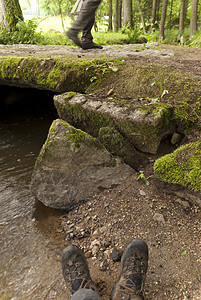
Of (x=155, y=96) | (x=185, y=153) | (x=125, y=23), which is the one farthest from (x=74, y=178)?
(x=125, y=23)

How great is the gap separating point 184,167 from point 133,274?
1.44 m

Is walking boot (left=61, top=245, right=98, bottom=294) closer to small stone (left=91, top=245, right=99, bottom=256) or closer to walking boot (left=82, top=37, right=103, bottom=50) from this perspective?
small stone (left=91, top=245, right=99, bottom=256)

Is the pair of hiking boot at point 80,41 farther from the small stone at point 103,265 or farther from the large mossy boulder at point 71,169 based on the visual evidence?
the small stone at point 103,265

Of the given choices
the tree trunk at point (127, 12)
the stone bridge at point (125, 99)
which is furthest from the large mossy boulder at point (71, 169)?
the tree trunk at point (127, 12)

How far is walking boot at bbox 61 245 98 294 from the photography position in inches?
80.3

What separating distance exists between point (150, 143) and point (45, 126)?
13.5ft

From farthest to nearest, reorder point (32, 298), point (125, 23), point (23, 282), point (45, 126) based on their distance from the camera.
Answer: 1. point (125, 23)
2. point (45, 126)
3. point (23, 282)
4. point (32, 298)

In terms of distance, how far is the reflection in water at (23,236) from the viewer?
7.68 feet

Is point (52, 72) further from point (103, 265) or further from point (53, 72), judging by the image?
point (103, 265)

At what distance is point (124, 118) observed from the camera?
3.20 meters

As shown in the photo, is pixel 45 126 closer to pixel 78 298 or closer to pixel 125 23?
pixel 78 298

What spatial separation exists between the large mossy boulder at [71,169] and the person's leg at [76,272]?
975 millimetres

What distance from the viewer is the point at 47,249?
2748 mm

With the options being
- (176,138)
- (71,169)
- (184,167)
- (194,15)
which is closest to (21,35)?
(71,169)
